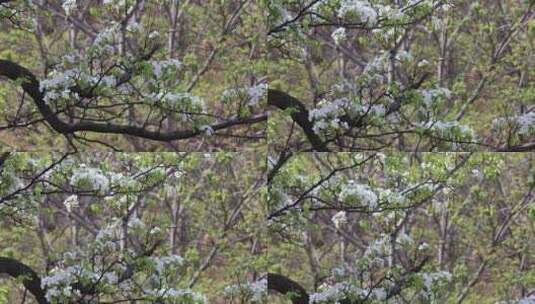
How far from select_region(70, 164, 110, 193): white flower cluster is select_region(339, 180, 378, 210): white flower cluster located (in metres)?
1.03

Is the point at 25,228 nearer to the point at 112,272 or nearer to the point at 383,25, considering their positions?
the point at 112,272

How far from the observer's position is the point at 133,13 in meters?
4.05

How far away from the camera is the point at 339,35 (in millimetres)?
4074

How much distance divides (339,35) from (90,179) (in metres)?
1.24

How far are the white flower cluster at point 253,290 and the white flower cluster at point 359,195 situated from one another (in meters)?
0.52

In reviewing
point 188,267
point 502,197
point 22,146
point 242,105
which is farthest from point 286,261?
point 22,146

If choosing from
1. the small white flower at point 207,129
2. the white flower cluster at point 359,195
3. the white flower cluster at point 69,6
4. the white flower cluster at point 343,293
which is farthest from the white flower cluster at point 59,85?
the white flower cluster at point 343,293

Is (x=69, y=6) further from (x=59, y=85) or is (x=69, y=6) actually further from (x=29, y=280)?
(x=29, y=280)

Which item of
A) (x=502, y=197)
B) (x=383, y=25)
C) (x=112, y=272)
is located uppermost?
(x=383, y=25)

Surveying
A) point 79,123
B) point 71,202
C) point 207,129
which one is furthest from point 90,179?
point 207,129

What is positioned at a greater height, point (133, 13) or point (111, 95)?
point (133, 13)

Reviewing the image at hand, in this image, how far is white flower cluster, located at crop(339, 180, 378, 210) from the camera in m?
4.09

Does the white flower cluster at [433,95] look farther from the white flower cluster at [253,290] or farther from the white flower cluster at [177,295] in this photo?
the white flower cluster at [177,295]

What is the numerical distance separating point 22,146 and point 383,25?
163 cm
